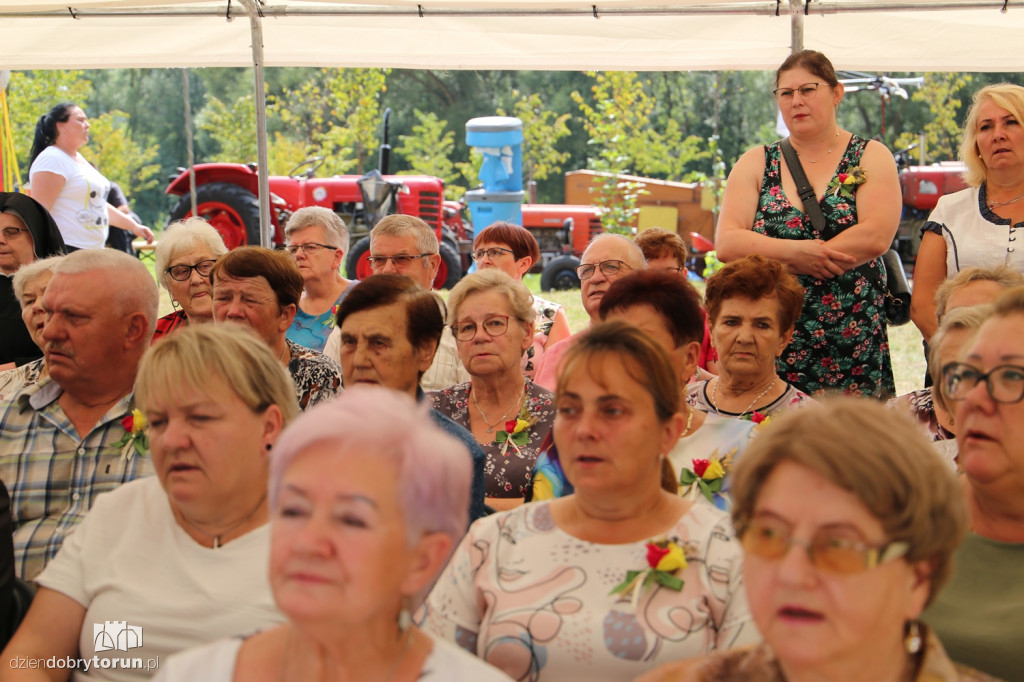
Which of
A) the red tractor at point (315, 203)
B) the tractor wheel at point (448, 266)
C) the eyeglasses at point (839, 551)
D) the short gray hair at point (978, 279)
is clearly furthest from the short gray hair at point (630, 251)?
the tractor wheel at point (448, 266)

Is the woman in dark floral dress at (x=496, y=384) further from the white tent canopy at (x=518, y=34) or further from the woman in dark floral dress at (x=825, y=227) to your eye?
the white tent canopy at (x=518, y=34)

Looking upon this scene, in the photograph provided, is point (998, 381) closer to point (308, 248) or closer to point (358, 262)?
point (308, 248)

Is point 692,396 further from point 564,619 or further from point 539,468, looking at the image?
point 564,619

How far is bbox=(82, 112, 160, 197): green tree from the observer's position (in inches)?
851

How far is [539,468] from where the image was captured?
265 cm

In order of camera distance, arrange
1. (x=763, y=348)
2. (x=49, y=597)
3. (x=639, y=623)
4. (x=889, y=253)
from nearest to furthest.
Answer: (x=639, y=623)
(x=49, y=597)
(x=763, y=348)
(x=889, y=253)

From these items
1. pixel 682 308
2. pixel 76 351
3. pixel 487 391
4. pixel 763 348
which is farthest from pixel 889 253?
pixel 76 351

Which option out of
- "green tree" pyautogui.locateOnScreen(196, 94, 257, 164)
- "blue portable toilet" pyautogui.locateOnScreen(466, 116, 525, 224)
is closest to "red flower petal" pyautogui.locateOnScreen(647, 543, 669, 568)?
"blue portable toilet" pyautogui.locateOnScreen(466, 116, 525, 224)

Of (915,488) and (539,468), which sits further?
(539,468)

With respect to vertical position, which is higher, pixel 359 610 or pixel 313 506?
pixel 313 506

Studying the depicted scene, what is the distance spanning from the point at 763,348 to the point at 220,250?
246 centimetres

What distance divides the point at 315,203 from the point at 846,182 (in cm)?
932

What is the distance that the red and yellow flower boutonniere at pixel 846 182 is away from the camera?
366cm

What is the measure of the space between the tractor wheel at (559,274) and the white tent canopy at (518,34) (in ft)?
23.7
